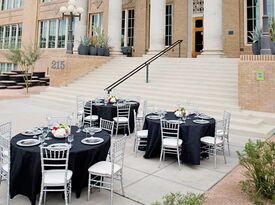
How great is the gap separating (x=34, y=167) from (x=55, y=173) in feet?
1.11

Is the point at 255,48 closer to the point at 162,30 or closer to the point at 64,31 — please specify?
the point at 162,30

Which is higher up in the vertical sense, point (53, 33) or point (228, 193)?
point (53, 33)

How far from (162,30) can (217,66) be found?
5.26 metres

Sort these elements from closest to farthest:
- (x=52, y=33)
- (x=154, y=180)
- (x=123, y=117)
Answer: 1. (x=154, y=180)
2. (x=123, y=117)
3. (x=52, y=33)

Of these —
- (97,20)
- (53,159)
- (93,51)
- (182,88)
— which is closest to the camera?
(53,159)

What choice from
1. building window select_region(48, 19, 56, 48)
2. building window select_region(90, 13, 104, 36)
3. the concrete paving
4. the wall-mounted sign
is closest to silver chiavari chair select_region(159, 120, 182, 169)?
the concrete paving

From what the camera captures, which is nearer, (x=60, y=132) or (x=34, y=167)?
(x=34, y=167)

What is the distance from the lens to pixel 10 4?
1355 inches

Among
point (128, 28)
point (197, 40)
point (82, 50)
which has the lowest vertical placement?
point (82, 50)

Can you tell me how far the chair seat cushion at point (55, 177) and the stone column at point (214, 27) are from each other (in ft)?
41.6

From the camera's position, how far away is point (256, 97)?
9.93 m

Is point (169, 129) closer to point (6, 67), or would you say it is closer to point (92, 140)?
point (92, 140)

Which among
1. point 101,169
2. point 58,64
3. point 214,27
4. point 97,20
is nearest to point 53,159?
point 101,169

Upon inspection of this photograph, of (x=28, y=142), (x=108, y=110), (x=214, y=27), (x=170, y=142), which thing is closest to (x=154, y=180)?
(x=170, y=142)
